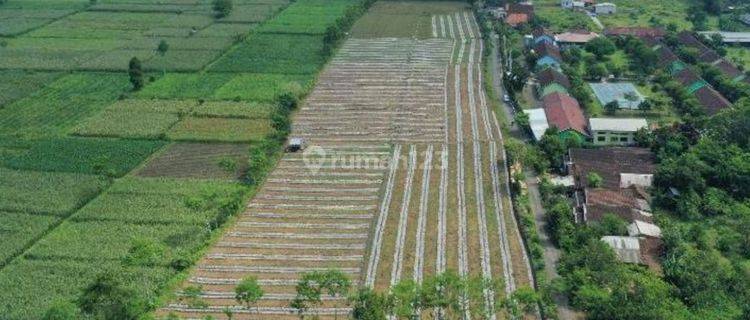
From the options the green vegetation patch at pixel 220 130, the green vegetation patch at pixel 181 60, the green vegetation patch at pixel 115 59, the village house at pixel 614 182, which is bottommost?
the village house at pixel 614 182

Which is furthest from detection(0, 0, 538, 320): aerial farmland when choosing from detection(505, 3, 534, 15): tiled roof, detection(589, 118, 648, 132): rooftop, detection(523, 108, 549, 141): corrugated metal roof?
detection(505, 3, 534, 15): tiled roof

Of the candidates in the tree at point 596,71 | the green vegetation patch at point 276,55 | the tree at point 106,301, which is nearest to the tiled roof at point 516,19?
the tree at point 596,71

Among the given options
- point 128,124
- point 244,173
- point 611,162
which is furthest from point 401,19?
point 611,162

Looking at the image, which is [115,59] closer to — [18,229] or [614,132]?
[18,229]

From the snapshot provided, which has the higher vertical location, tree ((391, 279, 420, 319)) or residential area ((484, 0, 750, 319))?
tree ((391, 279, 420, 319))

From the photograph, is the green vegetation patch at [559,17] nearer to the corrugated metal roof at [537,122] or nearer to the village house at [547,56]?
the village house at [547,56]

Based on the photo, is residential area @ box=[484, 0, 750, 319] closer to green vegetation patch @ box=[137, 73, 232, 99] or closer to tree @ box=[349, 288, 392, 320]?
tree @ box=[349, 288, 392, 320]
